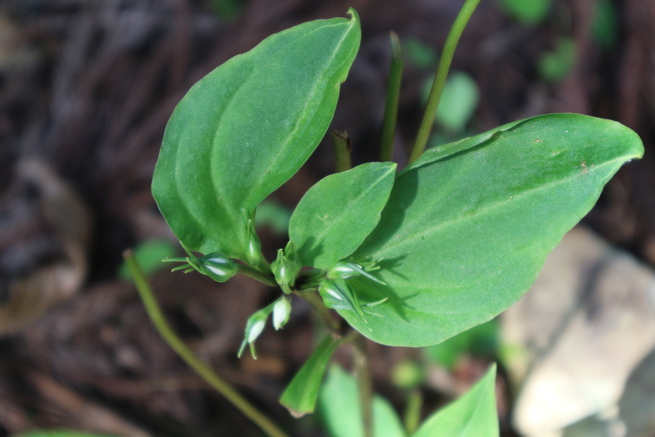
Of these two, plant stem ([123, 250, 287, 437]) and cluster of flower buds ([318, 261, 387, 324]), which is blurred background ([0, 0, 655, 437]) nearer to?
plant stem ([123, 250, 287, 437])

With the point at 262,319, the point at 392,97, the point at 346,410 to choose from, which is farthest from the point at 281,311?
the point at 346,410

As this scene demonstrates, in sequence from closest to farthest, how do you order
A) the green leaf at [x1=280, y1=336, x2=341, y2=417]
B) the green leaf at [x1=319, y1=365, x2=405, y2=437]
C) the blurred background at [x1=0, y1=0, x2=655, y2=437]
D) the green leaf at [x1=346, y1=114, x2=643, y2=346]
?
the green leaf at [x1=346, y1=114, x2=643, y2=346] → the green leaf at [x1=280, y1=336, x2=341, y2=417] → the green leaf at [x1=319, y1=365, x2=405, y2=437] → the blurred background at [x1=0, y1=0, x2=655, y2=437]

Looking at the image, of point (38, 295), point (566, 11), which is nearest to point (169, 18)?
point (38, 295)

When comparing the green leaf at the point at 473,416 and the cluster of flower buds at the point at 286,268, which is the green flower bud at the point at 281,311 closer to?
the cluster of flower buds at the point at 286,268

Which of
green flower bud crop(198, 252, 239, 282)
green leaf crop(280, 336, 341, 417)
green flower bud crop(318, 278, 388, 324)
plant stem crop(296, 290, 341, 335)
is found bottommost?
green leaf crop(280, 336, 341, 417)

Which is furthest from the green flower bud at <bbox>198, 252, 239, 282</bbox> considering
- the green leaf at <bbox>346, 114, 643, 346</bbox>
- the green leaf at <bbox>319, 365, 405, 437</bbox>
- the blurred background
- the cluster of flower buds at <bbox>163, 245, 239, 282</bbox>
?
the blurred background

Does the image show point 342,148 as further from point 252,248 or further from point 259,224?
point 259,224

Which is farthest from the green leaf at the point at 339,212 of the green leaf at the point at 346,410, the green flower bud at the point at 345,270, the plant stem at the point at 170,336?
the green leaf at the point at 346,410
